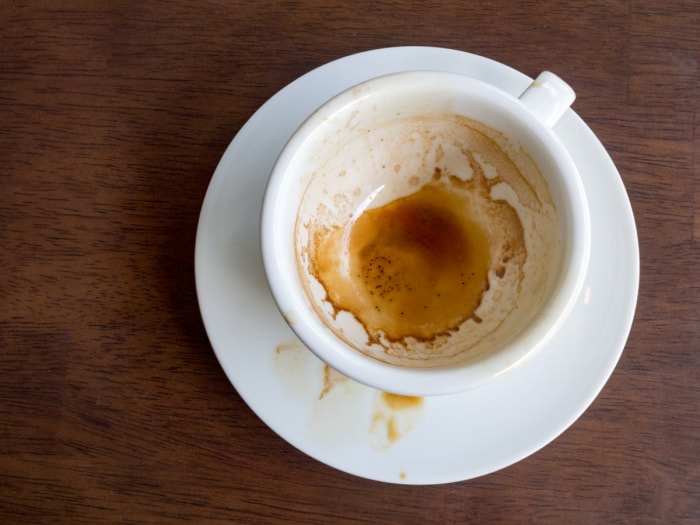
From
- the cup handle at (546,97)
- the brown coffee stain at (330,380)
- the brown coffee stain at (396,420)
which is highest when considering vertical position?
the cup handle at (546,97)

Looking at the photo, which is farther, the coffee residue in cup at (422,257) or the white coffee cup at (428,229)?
the coffee residue in cup at (422,257)

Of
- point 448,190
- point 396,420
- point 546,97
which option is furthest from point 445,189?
point 396,420

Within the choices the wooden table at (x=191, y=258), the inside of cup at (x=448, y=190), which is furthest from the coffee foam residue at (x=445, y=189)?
the wooden table at (x=191, y=258)

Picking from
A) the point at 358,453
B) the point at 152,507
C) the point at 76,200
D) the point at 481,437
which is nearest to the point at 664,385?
the point at 481,437

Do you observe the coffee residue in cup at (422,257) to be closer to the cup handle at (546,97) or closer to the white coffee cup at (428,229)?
the white coffee cup at (428,229)

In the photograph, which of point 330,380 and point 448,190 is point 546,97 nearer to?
point 448,190

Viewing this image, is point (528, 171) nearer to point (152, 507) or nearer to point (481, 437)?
point (481, 437)
